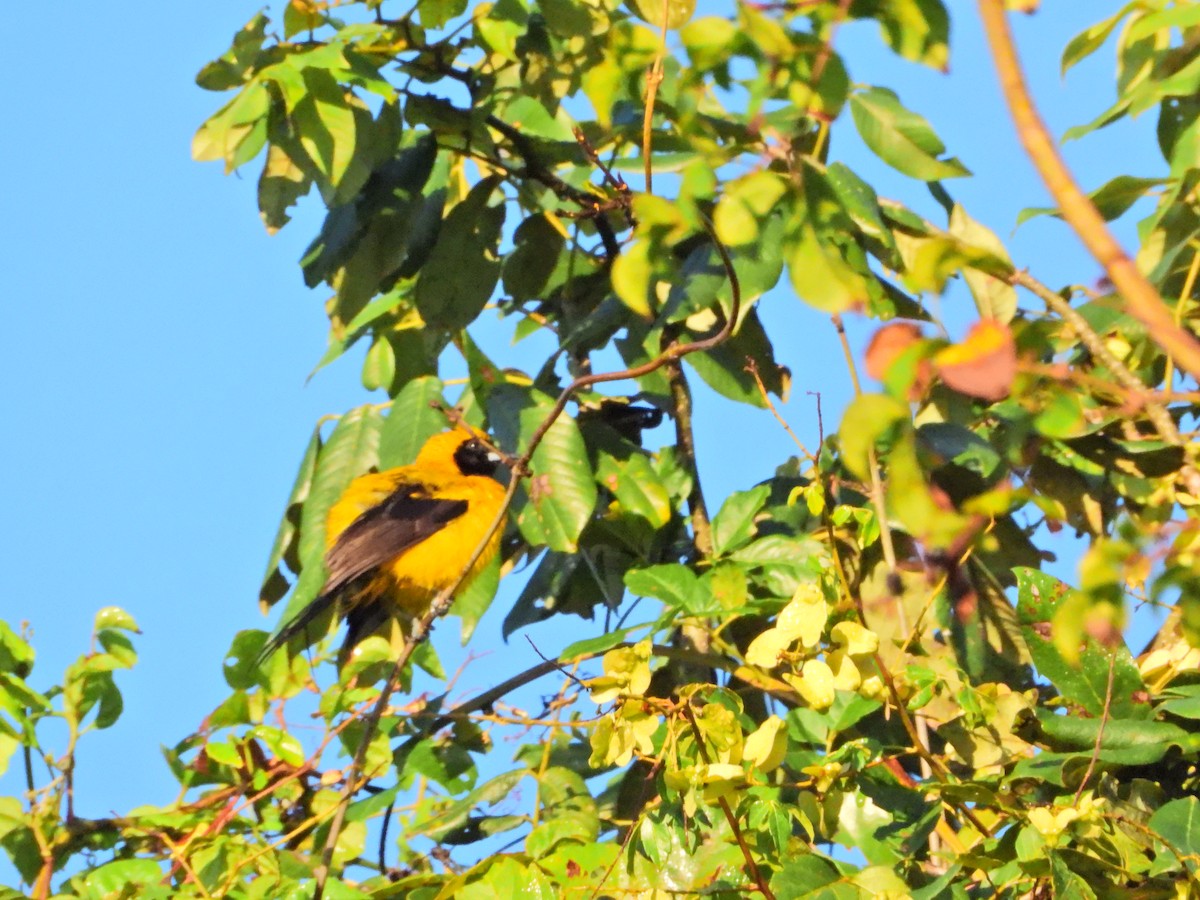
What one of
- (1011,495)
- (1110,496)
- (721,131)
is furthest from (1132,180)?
(1011,495)

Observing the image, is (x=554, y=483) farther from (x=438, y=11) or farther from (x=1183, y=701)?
(x=1183, y=701)

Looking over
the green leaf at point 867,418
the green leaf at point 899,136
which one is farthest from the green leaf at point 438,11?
the green leaf at point 867,418

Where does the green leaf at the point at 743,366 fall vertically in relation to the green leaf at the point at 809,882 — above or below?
above

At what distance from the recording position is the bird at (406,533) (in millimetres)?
5680

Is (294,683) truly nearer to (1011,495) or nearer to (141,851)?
(141,851)

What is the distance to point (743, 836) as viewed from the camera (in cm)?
215

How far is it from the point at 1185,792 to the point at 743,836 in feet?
2.75

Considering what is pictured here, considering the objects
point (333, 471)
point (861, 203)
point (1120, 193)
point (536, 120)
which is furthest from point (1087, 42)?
point (333, 471)

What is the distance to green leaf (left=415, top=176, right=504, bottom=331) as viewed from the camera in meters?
3.84

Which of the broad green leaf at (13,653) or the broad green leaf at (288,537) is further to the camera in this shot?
the broad green leaf at (288,537)

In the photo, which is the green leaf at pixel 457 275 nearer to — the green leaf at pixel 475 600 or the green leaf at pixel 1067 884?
the green leaf at pixel 475 600

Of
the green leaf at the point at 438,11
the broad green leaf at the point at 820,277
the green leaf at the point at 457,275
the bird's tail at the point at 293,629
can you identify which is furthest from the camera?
the green leaf at the point at 457,275

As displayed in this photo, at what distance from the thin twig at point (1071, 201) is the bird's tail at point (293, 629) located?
2922 millimetres

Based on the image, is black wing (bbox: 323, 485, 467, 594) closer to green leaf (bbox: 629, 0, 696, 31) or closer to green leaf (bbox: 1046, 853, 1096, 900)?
green leaf (bbox: 629, 0, 696, 31)
